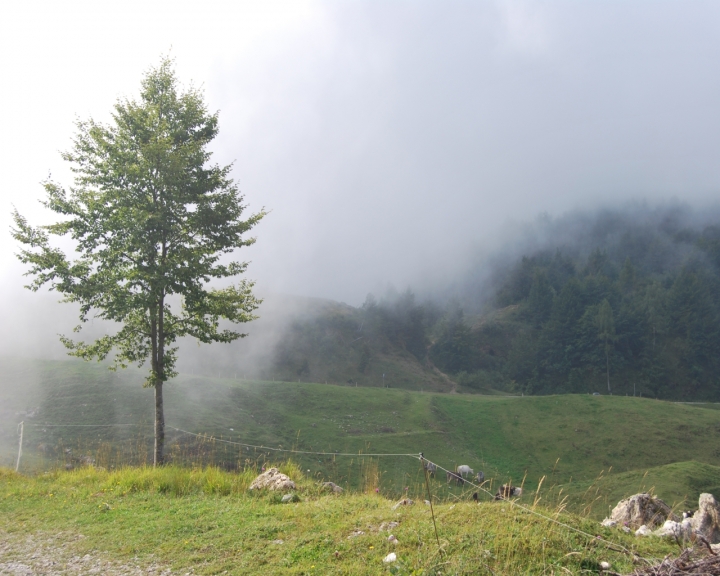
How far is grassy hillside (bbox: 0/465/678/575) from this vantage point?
635cm

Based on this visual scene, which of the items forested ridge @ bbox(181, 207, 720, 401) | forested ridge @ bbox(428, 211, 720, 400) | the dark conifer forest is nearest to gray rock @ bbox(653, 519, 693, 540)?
forested ridge @ bbox(181, 207, 720, 401)

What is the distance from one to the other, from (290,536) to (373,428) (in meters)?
30.1

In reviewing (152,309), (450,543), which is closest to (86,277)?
(152,309)

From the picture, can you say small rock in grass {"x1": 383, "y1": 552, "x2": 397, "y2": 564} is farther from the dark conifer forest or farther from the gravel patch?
the dark conifer forest

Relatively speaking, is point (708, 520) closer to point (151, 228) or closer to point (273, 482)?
point (273, 482)

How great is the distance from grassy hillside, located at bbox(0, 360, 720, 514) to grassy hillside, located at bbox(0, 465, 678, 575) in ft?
38.2

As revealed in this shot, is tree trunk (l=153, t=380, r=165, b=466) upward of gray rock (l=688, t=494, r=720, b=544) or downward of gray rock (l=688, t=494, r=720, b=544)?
upward

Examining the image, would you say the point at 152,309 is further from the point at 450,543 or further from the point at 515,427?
the point at 515,427

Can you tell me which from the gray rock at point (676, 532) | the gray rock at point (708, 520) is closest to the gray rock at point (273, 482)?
the gray rock at point (676, 532)

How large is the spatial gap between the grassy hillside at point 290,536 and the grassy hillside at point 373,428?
11.6 meters

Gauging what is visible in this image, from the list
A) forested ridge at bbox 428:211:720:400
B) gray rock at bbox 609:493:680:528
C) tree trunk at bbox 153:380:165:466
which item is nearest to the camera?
gray rock at bbox 609:493:680:528

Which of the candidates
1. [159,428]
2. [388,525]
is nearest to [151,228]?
[159,428]

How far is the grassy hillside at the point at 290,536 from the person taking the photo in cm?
635

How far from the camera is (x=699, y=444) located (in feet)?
130
